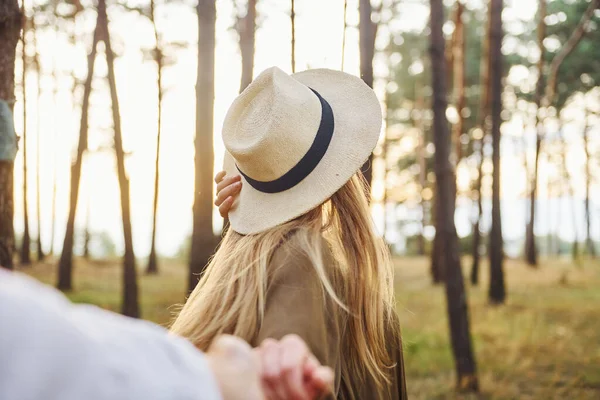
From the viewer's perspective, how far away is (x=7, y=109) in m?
3.31

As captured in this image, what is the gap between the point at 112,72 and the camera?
9.57 metres

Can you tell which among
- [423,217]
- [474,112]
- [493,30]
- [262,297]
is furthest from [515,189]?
[262,297]

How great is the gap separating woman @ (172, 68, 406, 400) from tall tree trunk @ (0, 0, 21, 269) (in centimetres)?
185

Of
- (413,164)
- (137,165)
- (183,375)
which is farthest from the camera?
(413,164)

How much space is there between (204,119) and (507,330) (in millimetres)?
7312

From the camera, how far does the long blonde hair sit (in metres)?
1.60

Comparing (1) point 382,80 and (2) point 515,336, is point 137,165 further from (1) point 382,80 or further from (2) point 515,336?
(2) point 515,336

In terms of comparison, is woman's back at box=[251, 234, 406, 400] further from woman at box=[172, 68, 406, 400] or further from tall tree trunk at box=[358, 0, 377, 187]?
tall tree trunk at box=[358, 0, 377, 187]

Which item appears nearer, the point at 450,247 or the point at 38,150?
the point at 450,247

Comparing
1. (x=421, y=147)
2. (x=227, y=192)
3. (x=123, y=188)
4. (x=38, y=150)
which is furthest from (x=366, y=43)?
(x=421, y=147)

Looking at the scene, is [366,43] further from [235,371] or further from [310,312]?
[235,371]

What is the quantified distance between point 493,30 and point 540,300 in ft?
20.2

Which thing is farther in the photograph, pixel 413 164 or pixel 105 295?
pixel 413 164

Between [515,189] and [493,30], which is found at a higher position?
[493,30]
